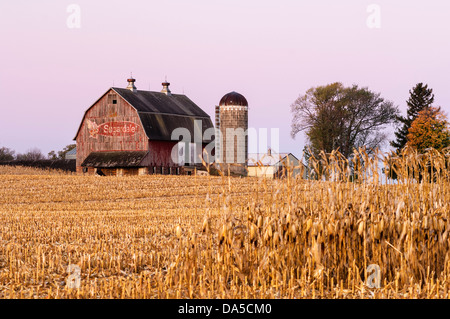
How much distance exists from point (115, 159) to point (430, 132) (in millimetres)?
29006

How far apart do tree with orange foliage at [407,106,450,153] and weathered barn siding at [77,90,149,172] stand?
2534cm

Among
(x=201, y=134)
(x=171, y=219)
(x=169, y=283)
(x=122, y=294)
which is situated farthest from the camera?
(x=201, y=134)

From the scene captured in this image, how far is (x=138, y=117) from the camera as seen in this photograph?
170 feet

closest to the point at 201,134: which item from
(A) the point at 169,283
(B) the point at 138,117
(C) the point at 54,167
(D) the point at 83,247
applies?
(B) the point at 138,117

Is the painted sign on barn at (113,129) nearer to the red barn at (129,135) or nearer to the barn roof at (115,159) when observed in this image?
the red barn at (129,135)

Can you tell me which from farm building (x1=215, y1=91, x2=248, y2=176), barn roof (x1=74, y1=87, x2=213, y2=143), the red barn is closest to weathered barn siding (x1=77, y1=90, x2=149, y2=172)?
the red barn

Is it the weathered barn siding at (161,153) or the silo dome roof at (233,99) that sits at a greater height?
the silo dome roof at (233,99)

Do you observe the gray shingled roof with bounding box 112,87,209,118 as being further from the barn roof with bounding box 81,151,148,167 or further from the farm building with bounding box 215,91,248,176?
the barn roof with bounding box 81,151,148,167

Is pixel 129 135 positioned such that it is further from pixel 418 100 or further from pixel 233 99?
pixel 418 100

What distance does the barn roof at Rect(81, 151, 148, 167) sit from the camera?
51219 millimetres

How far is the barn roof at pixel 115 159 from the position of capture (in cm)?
5122

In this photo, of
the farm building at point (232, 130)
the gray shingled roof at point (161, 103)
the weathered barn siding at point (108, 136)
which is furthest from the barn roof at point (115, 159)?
the farm building at point (232, 130)
